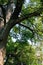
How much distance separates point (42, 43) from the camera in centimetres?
1457

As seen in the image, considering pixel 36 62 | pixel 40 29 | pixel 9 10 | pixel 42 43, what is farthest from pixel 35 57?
pixel 9 10

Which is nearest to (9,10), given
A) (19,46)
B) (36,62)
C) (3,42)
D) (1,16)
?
→ (1,16)

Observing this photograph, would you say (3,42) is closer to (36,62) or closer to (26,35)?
(26,35)

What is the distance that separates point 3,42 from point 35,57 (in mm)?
5568

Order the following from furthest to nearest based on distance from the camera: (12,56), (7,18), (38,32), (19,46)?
(19,46)
(12,56)
(38,32)
(7,18)

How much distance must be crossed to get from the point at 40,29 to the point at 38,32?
28cm

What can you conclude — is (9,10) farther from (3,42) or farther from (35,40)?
(35,40)

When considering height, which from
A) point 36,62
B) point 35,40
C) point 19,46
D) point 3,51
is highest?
point 3,51

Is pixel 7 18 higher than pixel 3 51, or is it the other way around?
pixel 7 18

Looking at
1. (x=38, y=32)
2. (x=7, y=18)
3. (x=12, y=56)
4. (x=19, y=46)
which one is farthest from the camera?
(x=19, y=46)

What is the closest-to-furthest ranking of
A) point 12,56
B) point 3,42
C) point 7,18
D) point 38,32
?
point 3,42 → point 7,18 → point 38,32 → point 12,56

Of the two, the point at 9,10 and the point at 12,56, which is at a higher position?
the point at 9,10

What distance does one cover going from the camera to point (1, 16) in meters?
11.6

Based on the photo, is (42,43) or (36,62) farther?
(36,62)
